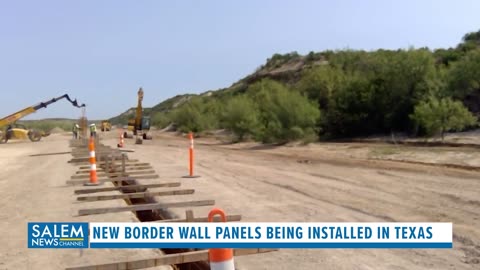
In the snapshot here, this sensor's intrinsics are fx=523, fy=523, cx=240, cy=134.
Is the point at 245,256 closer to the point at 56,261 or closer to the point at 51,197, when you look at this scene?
the point at 56,261

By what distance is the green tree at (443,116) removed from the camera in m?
29.1

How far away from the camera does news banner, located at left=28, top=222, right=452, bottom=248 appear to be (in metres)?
4.92

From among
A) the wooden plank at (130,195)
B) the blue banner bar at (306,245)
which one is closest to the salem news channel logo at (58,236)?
the blue banner bar at (306,245)

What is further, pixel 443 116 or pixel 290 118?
pixel 290 118

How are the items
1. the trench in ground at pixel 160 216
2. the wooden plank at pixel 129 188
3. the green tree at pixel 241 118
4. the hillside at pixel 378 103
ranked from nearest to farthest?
1. the trench in ground at pixel 160 216
2. the wooden plank at pixel 129 188
3. the hillside at pixel 378 103
4. the green tree at pixel 241 118

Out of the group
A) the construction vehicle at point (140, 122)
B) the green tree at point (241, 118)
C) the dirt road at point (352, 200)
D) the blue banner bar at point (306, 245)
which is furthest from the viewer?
the green tree at point (241, 118)

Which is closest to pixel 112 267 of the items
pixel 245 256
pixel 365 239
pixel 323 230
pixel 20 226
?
pixel 245 256

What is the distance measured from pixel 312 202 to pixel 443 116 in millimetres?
21094

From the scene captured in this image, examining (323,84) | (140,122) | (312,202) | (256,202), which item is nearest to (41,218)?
(256,202)

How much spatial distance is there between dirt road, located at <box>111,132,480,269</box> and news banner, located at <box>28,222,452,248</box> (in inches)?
8.6

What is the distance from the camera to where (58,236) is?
7496 millimetres

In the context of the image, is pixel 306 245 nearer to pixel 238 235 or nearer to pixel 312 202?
pixel 238 235

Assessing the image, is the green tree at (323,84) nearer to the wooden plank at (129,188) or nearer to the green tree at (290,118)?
the green tree at (290,118)

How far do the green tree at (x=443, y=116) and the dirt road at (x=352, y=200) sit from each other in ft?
35.8
